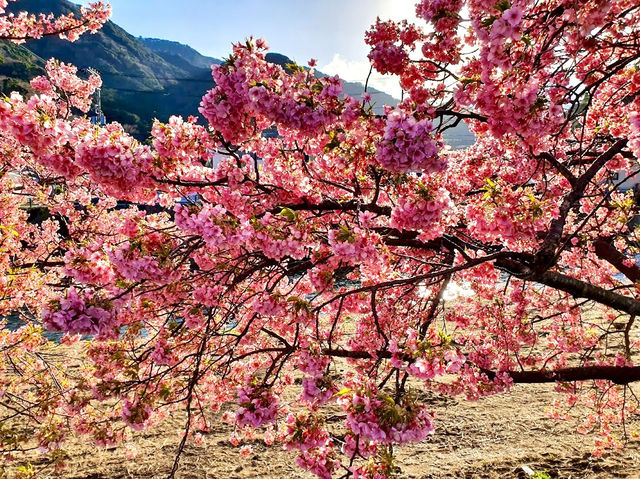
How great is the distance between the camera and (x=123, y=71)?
12625cm

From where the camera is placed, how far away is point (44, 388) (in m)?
4.72

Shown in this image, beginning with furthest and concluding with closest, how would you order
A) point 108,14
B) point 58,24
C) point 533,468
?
point 108,14, point 58,24, point 533,468

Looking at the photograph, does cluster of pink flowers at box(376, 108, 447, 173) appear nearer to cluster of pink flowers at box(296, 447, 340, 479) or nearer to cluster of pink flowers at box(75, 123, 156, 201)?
cluster of pink flowers at box(75, 123, 156, 201)

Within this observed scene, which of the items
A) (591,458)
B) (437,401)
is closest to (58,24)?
(437,401)

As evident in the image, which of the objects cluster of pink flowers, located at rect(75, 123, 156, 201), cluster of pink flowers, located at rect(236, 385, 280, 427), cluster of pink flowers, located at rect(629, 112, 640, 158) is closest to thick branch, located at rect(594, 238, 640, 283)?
cluster of pink flowers, located at rect(629, 112, 640, 158)

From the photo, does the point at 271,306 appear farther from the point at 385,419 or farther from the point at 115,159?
the point at 115,159

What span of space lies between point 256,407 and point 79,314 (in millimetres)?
1321

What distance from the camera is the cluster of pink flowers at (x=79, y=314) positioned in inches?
94.3

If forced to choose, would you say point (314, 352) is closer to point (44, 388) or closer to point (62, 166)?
point (62, 166)

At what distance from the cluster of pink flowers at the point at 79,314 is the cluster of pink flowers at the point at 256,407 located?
1.07m

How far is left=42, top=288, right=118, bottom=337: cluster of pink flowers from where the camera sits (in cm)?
239

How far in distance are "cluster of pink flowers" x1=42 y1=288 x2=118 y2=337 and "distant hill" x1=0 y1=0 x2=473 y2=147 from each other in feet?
230

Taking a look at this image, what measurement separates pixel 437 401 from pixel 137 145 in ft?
24.4

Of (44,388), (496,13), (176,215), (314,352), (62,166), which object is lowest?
(44,388)
